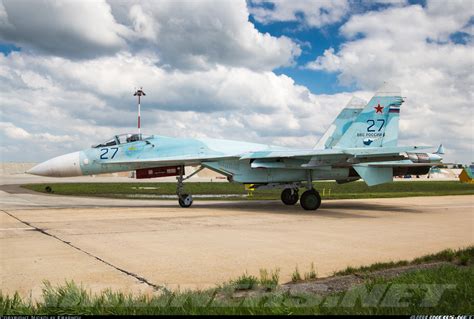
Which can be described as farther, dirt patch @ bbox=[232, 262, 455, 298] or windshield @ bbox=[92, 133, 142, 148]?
windshield @ bbox=[92, 133, 142, 148]

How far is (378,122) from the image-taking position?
1814 centimetres

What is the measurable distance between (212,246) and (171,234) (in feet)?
5.72

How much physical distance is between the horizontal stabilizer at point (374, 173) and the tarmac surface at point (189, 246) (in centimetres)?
350

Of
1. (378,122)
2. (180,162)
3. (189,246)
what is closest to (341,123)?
(378,122)

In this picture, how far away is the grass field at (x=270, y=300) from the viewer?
369 centimetres

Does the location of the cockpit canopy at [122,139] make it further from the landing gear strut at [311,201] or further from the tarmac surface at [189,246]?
the landing gear strut at [311,201]

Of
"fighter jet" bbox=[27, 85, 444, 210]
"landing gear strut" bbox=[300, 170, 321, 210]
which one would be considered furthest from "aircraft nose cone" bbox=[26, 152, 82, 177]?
"landing gear strut" bbox=[300, 170, 321, 210]

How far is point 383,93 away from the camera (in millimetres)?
18203

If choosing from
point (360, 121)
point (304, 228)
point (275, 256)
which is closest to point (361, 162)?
point (360, 121)

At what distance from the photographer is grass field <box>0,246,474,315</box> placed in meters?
3.69

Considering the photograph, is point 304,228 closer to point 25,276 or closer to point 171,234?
point 171,234

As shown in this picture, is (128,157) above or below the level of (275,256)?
above

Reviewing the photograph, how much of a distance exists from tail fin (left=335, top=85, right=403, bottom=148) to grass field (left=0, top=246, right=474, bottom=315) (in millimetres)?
13889

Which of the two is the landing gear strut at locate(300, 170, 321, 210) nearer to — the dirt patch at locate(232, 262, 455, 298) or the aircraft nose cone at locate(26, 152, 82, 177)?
the aircraft nose cone at locate(26, 152, 82, 177)
